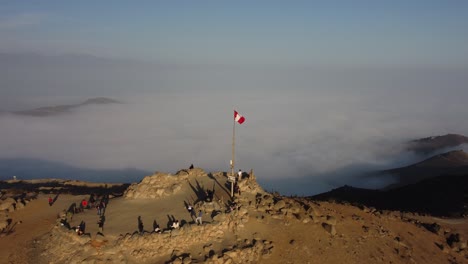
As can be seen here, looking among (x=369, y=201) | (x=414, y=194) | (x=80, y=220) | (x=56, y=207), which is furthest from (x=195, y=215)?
(x=414, y=194)

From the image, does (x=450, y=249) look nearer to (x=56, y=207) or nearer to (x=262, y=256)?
(x=262, y=256)

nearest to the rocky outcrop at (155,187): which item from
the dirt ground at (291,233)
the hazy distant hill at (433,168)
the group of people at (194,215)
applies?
the dirt ground at (291,233)

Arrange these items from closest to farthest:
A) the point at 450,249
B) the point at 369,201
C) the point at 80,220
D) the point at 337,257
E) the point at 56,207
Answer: the point at 337,257 → the point at 80,220 → the point at 450,249 → the point at 56,207 → the point at 369,201

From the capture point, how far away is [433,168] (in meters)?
83.4

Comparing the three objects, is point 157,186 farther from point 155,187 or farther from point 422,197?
point 422,197

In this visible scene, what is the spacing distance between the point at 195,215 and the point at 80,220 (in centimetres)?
725

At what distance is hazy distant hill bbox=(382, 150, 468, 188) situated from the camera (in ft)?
262

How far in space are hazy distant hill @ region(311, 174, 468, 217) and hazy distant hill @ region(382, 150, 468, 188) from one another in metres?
25.9

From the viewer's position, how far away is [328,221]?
2406 centimetres

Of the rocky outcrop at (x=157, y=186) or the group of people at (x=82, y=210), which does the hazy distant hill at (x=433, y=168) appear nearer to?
the rocky outcrop at (x=157, y=186)

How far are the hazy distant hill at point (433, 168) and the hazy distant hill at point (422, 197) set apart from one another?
84.9ft

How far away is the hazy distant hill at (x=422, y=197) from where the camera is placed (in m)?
41.0

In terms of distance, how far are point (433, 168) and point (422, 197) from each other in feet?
131

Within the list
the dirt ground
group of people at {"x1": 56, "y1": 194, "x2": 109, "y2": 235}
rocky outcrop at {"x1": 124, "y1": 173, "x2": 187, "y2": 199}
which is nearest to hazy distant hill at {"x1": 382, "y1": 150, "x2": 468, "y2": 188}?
the dirt ground
